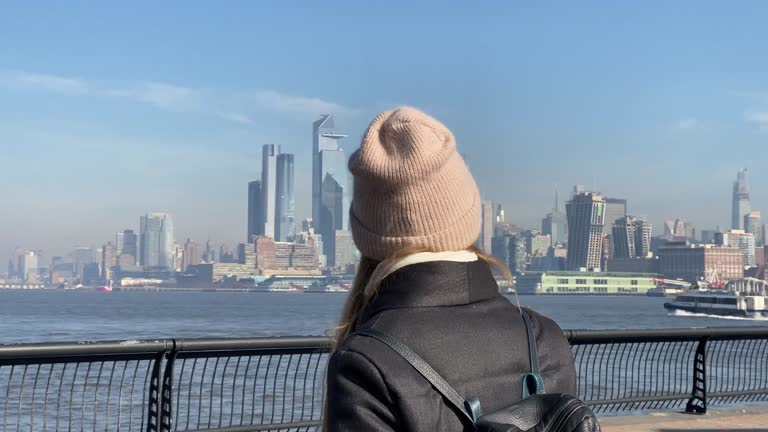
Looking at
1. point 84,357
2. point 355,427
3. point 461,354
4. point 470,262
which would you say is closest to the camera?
point 355,427

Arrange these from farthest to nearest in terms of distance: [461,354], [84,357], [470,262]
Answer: [84,357]
[470,262]
[461,354]

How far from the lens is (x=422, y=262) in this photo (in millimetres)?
2225

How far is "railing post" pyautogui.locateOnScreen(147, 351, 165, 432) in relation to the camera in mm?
7324

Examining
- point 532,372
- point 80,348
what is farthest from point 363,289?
point 80,348

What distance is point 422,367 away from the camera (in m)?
2.05

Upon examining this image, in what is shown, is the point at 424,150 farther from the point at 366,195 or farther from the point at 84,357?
the point at 84,357

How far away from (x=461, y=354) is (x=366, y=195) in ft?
1.34

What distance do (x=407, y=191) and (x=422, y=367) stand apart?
401mm

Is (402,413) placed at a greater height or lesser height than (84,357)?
greater

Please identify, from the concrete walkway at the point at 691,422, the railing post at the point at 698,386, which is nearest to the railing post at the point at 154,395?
the concrete walkway at the point at 691,422

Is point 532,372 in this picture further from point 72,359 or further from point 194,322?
point 194,322

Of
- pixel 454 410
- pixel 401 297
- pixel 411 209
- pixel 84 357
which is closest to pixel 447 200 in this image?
pixel 411 209

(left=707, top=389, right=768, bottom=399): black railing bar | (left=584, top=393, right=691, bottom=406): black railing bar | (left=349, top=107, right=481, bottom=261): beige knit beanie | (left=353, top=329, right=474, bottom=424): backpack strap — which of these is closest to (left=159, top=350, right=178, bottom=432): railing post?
(left=584, top=393, right=691, bottom=406): black railing bar

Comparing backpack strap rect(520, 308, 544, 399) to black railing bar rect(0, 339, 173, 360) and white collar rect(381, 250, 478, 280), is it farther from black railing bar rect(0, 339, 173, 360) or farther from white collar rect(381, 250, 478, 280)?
black railing bar rect(0, 339, 173, 360)
